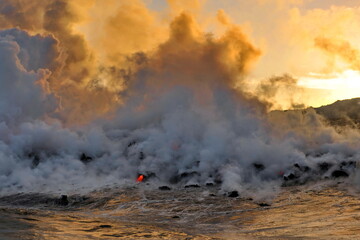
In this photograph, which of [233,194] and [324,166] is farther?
[324,166]

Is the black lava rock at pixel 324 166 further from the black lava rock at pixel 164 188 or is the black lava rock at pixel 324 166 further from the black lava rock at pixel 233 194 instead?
the black lava rock at pixel 164 188

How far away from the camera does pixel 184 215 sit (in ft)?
83.5

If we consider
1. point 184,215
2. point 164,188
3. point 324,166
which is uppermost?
point 324,166

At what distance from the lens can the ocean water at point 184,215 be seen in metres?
17.7

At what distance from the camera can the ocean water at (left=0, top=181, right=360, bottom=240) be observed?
17.7 m

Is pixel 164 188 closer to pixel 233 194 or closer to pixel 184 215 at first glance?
pixel 233 194

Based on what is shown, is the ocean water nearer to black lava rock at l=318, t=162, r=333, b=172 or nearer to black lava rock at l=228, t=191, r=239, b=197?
black lava rock at l=228, t=191, r=239, b=197

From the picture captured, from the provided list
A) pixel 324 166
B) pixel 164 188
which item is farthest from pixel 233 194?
pixel 324 166

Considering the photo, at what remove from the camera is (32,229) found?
658 inches

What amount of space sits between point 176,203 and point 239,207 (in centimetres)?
496

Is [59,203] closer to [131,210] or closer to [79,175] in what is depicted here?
[131,210]

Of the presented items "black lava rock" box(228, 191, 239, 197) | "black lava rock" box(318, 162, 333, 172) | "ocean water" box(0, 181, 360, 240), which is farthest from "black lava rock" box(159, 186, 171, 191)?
"black lava rock" box(318, 162, 333, 172)

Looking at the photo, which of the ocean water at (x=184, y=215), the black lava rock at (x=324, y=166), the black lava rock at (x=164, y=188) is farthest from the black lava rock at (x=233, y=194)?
the black lava rock at (x=324, y=166)

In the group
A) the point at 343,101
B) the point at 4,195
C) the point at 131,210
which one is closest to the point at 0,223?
the point at 131,210
